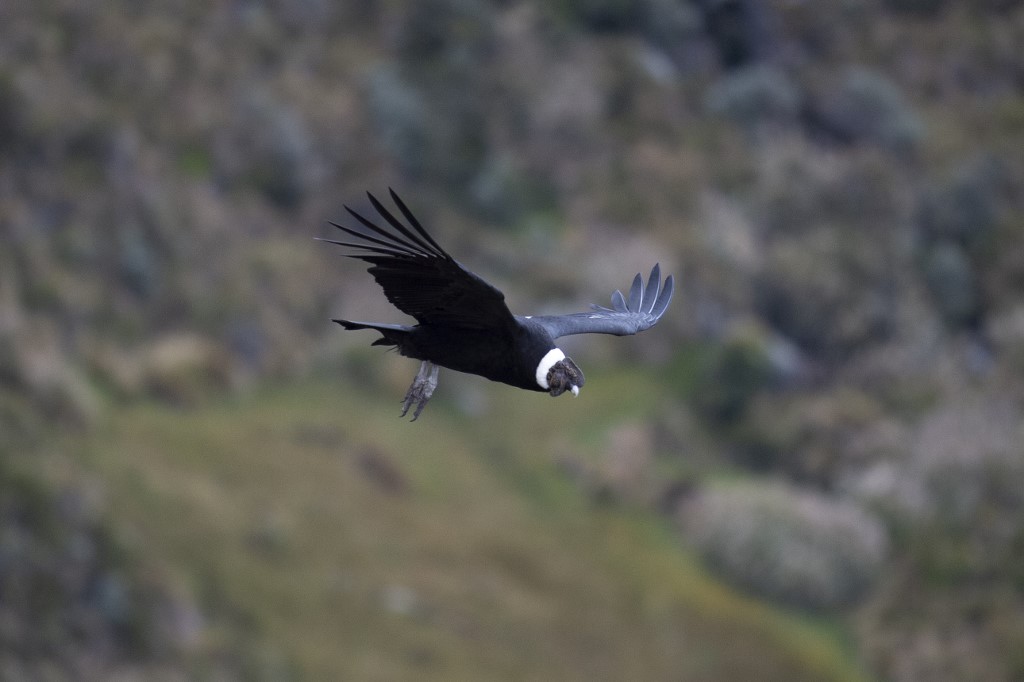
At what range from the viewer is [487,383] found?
21.5m

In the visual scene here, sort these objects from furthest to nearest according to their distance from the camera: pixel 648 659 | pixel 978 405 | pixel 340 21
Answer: pixel 340 21, pixel 978 405, pixel 648 659

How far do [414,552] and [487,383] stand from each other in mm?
4479

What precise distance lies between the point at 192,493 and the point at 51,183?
19.1 feet

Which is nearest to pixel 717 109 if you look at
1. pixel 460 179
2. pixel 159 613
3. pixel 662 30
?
pixel 662 30

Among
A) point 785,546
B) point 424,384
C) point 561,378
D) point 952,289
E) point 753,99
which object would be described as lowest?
point 561,378

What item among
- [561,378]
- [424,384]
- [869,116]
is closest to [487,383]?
[424,384]

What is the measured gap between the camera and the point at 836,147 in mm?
32250

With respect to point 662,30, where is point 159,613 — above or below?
→ below

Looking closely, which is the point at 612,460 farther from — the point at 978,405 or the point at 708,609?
the point at 978,405

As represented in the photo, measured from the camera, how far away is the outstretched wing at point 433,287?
21.7 feet

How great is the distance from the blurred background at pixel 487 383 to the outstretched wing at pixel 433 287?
21.3 feet

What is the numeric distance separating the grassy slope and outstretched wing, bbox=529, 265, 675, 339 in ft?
24.4

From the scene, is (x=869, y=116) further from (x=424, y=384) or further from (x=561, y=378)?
(x=561, y=378)

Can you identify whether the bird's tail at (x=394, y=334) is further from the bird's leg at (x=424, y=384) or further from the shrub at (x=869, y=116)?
the shrub at (x=869, y=116)
